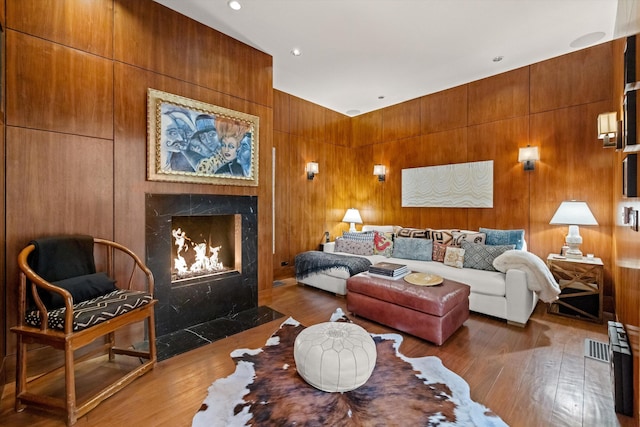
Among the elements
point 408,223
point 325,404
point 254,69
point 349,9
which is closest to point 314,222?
point 408,223

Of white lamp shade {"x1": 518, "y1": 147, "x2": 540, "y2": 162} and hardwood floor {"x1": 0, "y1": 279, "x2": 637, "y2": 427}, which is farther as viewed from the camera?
white lamp shade {"x1": 518, "y1": 147, "x2": 540, "y2": 162}

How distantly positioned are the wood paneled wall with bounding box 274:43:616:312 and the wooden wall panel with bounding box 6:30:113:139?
263 cm

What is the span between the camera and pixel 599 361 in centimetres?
230

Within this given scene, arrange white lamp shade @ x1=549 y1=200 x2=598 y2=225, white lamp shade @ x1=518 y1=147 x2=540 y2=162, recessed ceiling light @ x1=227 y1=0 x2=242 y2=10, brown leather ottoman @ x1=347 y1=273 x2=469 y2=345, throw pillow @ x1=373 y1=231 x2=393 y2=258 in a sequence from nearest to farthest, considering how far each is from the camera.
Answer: brown leather ottoman @ x1=347 y1=273 x2=469 y2=345 < recessed ceiling light @ x1=227 y1=0 x2=242 y2=10 < white lamp shade @ x1=549 y1=200 x2=598 y2=225 < white lamp shade @ x1=518 y1=147 x2=540 y2=162 < throw pillow @ x1=373 y1=231 x2=393 y2=258

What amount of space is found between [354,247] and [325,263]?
2.42 ft

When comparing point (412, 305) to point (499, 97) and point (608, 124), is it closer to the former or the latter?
point (608, 124)

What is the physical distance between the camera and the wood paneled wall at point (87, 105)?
208cm

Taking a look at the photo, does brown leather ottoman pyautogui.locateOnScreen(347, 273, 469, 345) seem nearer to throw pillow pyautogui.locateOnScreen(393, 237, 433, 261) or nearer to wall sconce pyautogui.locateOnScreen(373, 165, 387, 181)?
throw pillow pyautogui.locateOnScreen(393, 237, 433, 261)

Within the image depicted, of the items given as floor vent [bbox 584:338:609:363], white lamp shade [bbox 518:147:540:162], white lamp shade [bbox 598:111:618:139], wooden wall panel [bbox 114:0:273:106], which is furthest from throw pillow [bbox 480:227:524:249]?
wooden wall panel [bbox 114:0:273:106]

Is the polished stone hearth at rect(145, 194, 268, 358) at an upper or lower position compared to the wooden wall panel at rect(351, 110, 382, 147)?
lower

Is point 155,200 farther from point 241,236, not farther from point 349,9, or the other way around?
point 349,9

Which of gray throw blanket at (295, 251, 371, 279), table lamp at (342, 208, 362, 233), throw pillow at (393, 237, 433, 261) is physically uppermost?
table lamp at (342, 208, 362, 233)

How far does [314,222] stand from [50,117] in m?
3.84

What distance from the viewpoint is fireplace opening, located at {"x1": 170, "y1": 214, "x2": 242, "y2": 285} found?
10.4 ft
